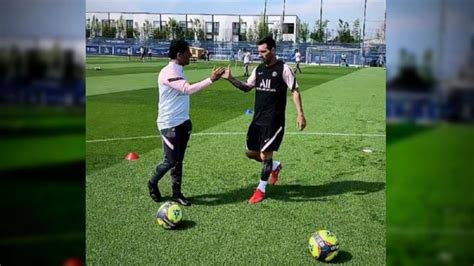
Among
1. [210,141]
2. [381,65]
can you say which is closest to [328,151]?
[210,141]

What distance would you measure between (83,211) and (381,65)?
2294mm

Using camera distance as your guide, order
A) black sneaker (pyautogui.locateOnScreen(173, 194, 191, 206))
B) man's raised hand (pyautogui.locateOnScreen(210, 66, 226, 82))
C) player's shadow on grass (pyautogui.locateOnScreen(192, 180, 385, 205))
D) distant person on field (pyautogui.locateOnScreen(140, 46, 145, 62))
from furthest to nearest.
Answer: player's shadow on grass (pyautogui.locateOnScreen(192, 180, 385, 205)) → black sneaker (pyautogui.locateOnScreen(173, 194, 191, 206)) → distant person on field (pyautogui.locateOnScreen(140, 46, 145, 62)) → man's raised hand (pyautogui.locateOnScreen(210, 66, 226, 82))

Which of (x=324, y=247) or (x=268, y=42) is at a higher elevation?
(x=268, y=42)

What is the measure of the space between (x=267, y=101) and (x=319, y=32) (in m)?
0.66

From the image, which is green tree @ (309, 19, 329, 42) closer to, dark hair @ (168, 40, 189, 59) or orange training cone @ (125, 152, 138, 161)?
dark hair @ (168, 40, 189, 59)

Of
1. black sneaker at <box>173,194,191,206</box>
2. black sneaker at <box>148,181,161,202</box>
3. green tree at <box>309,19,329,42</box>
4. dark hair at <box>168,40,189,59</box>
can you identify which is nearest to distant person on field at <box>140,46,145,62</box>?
dark hair at <box>168,40,189,59</box>

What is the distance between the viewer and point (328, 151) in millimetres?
5254

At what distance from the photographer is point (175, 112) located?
12.8 ft

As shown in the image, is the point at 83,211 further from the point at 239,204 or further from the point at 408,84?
the point at 408,84

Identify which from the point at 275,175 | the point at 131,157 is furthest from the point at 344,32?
the point at 131,157

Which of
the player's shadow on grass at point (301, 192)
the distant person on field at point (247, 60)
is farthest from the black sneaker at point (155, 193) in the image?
the distant person on field at point (247, 60)

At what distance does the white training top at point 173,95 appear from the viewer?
3.78m

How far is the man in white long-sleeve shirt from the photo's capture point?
3.75m

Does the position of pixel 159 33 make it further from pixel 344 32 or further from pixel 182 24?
pixel 344 32
